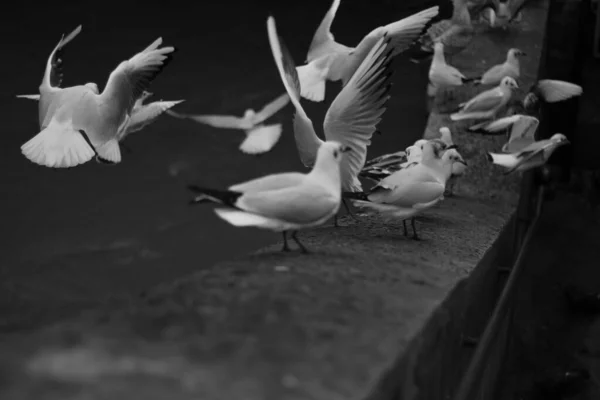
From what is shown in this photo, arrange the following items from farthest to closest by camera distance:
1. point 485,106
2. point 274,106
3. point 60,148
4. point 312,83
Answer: point 485,106 < point 274,106 < point 312,83 < point 60,148

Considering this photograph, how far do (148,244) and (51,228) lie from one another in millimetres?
625

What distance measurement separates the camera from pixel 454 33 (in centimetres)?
596

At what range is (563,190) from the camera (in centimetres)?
662

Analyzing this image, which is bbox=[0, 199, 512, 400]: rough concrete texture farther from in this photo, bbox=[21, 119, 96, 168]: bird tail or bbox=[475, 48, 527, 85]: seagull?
bbox=[475, 48, 527, 85]: seagull

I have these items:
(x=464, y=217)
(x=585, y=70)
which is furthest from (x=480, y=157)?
(x=585, y=70)

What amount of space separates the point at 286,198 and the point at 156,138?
14.9ft

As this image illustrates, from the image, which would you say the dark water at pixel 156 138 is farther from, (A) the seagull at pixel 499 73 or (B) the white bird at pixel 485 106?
(B) the white bird at pixel 485 106

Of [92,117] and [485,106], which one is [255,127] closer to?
[485,106]

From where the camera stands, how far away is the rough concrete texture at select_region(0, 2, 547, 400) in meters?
1.35

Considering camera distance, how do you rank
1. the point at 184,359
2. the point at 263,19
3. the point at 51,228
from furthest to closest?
the point at 263,19
the point at 51,228
the point at 184,359

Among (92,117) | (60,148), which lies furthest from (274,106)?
(60,148)

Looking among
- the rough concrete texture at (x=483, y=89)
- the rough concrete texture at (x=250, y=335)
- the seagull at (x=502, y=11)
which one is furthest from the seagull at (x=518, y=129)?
the seagull at (x=502, y=11)

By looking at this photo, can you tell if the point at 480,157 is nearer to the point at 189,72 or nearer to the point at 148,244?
the point at 148,244

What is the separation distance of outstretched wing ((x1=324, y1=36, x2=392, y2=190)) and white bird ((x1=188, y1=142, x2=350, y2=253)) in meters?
0.41
